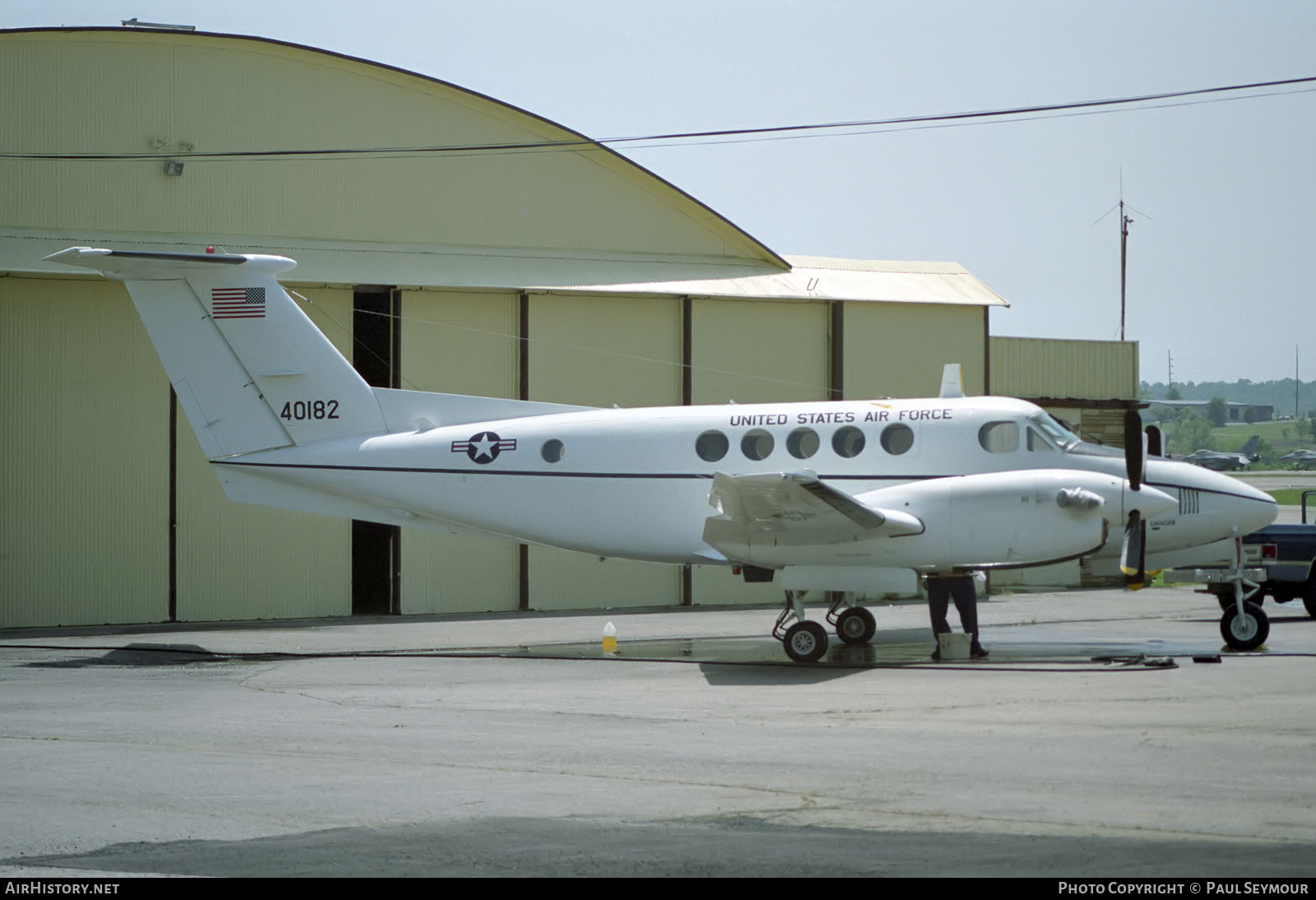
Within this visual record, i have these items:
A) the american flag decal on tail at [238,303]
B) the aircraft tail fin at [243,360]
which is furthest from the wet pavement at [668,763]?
the american flag decal on tail at [238,303]

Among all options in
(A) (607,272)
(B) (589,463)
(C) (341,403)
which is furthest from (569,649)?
(A) (607,272)

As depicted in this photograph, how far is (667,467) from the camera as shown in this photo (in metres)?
17.5

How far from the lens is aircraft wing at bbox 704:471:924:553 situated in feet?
48.7

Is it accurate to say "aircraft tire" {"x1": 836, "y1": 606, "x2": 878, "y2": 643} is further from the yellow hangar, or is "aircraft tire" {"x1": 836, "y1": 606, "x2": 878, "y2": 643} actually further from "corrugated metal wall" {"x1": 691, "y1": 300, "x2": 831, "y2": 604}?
"corrugated metal wall" {"x1": 691, "y1": 300, "x2": 831, "y2": 604}

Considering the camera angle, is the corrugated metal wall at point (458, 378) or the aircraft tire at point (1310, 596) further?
the corrugated metal wall at point (458, 378)

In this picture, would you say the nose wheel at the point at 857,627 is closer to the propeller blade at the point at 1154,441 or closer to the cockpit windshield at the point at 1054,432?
the cockpit windshield at the point at 1054,432

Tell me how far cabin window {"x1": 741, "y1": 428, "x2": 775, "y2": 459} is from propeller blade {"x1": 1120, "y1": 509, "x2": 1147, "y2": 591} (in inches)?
178

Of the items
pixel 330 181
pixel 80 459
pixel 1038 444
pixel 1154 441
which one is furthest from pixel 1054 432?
pixel 80 459

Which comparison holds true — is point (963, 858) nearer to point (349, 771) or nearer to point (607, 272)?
point (349, 771)

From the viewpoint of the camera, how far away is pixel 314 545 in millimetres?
24938

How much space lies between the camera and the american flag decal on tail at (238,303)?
17.9 meters

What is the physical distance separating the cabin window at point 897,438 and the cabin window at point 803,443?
89 centimetres

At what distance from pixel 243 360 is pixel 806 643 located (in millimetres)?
8536
